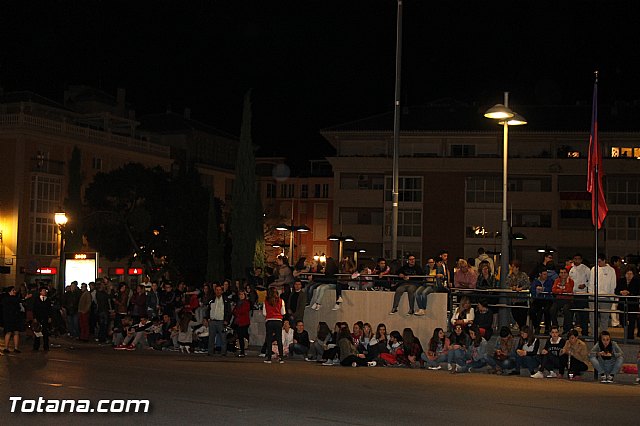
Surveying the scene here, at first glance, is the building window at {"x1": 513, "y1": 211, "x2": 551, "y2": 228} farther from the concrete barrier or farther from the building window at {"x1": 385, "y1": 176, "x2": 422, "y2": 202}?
the concrete barrier

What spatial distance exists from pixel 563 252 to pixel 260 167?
166 feet

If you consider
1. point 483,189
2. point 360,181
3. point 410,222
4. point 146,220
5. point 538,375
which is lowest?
point 538,375

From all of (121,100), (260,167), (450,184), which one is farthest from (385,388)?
(260,167)

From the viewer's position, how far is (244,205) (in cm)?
4972

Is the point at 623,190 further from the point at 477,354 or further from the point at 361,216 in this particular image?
the point at 477,354

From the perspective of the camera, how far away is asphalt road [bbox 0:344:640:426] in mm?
12523

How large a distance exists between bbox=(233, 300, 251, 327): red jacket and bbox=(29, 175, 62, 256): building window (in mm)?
42893

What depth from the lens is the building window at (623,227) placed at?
2454 inches

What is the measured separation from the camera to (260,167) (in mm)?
106312

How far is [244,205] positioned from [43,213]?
22093mm

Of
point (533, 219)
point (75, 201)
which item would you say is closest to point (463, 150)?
point (533, 219)

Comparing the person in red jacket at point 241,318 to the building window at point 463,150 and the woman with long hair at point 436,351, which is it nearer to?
the woman with long hair at point 436,351

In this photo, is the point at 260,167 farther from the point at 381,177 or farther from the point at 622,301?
the point at 622,301

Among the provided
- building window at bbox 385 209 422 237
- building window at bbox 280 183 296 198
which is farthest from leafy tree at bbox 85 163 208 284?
building window at bbox 280 183 296 198
